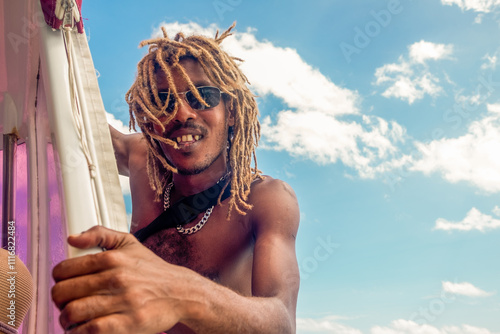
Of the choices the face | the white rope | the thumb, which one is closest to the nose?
the face

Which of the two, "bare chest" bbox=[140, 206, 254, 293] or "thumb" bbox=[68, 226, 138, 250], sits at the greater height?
"bare chest" bbox=[140, 206, 254, 293]

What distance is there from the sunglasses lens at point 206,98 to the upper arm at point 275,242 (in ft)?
1.57

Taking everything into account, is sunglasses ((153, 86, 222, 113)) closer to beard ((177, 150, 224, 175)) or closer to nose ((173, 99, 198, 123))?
nose ((173, 99, 198, 123))

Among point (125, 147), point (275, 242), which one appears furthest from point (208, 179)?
point (125, 147)

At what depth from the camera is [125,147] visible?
2803 mm

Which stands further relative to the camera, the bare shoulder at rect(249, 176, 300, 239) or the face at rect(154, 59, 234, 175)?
the face at rect(154, 59, 234, 175)

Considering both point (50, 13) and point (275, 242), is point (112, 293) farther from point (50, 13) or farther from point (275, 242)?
point (275, 242)

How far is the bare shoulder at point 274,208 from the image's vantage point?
205 cm

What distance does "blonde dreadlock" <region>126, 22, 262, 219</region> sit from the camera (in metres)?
2.22

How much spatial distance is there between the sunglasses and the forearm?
3.58 ft

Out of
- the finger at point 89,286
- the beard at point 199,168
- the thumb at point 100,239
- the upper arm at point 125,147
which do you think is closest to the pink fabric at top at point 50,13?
the thumb at point 100,239

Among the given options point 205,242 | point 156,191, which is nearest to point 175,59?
point 156,191

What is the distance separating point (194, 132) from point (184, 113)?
10cm

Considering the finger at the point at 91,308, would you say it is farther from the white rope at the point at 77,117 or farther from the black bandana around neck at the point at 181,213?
the black bandana around neck at the point at 181,213
